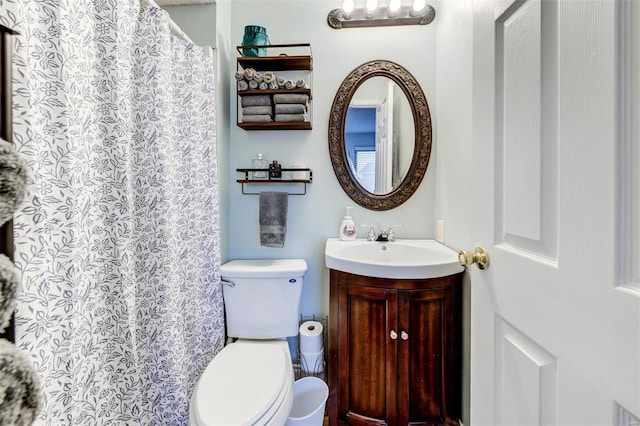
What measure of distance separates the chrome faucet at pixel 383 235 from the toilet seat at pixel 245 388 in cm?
81

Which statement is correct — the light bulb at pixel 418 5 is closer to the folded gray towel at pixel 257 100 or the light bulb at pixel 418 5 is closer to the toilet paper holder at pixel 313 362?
the folded gray towel at pixel 257 100

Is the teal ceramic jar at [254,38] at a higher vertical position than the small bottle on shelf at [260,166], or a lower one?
higher

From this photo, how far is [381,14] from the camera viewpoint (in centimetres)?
167

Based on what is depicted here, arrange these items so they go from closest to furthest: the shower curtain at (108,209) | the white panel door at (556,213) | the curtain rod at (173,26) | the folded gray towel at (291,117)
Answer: the white panel door at (556,213) < the shower curtain at (108,209) < the curtain rod at (173,26) < the folded gray towel at (291,117)

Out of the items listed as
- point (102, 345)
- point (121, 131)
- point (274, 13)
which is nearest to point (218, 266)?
point (102, 345)

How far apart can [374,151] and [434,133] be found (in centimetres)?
38

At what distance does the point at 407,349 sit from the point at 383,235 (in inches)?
25.2

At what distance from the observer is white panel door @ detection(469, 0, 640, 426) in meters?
0.41

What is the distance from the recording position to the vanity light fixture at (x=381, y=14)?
1.63 metres

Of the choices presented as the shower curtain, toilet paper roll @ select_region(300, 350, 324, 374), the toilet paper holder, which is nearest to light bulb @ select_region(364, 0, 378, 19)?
the shower curtain

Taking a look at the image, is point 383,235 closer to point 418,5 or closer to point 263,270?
point 263,270

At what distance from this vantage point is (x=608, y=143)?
1.39 ft

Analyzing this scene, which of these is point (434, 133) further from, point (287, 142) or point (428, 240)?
point (287, 142)

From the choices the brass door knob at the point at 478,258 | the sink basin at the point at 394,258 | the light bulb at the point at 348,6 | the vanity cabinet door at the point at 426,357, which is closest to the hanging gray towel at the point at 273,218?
the sink basin at the point at 394,258
